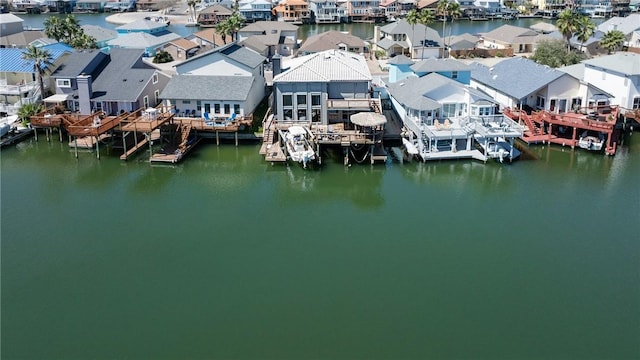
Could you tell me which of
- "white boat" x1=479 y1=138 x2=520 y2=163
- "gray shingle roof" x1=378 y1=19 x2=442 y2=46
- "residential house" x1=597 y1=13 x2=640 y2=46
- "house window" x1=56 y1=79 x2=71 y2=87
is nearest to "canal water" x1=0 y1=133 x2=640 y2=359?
"white boat" x1=479 y1=138 x2=520 y2=163

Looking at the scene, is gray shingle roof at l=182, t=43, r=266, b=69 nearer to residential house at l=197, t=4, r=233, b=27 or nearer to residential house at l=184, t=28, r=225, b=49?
residential house at l=184, t=28, r=225, b=49

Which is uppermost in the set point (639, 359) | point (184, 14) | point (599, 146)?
point (184, 14)

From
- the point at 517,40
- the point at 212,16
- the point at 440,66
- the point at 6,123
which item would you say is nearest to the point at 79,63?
the point at 6,123

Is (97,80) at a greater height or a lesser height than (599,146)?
greater

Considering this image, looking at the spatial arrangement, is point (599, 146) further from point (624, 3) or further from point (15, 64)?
point (624, 3)

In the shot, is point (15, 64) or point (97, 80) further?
point (15, 64)

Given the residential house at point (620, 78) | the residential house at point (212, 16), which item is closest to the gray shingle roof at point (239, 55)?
the residential house at point (620, 78)

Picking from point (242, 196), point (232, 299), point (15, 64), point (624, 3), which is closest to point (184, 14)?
point (15, 64)
